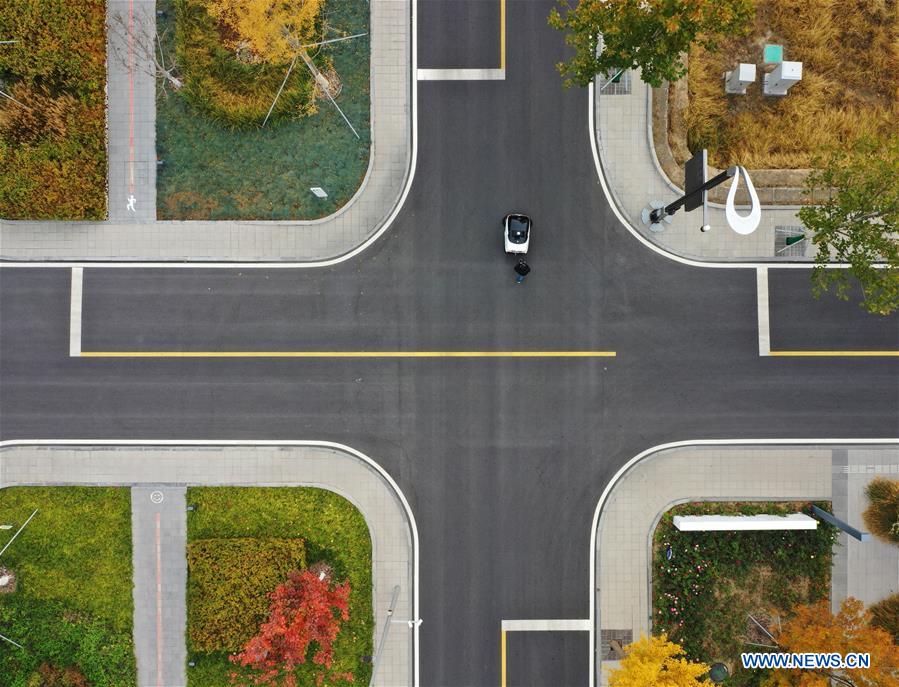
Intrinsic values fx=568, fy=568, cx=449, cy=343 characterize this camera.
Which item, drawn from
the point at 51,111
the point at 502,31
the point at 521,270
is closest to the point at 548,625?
the point at 521,270

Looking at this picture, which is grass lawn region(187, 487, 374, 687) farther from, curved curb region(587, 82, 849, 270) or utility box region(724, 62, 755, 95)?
utility box region(724, 62, 755, 95)

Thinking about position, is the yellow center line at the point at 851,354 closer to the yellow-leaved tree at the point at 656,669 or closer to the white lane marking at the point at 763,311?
the white lane marking at the point at 763,311

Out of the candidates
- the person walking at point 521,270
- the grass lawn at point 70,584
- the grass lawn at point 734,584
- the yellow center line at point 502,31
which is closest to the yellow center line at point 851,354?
the grass lawn at point 734,584

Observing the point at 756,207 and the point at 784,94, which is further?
the point at 784,94

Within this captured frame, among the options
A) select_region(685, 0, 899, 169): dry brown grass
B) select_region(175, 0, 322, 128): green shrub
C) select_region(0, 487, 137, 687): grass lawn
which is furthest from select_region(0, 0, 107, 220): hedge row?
select_region(685, 0, 899, 169): dry brown grass

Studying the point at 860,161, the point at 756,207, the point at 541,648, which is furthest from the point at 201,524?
the point at 860,161

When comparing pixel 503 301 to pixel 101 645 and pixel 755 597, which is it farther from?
pixel 101 645

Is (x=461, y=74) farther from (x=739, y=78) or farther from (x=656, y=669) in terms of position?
(x=656, y=669)
